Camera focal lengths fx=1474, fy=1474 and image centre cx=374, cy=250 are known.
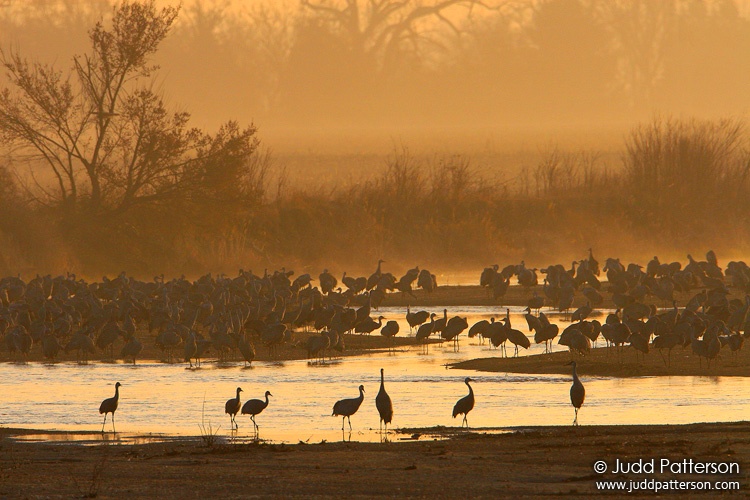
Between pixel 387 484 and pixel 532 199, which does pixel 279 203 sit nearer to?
pixel 532 199

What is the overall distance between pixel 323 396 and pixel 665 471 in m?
7.86

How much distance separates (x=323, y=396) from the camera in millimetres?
20422

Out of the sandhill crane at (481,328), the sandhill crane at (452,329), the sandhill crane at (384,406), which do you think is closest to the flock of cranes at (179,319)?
the sandhill crane at (452,329)

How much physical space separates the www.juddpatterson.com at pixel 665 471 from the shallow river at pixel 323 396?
3636mm

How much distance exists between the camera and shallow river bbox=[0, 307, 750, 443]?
58.2 feet

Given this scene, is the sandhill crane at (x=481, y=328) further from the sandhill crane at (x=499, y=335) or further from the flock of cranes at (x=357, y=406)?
the flock of cranes at (x=357, y=406)

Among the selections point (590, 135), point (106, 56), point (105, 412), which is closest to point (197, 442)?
point (105, 412)

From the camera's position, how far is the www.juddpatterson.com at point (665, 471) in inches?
494

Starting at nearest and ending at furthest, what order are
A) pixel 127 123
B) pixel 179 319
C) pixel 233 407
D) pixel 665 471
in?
pixel 665 471 → pixel 233 407 → pixel 179 319 → pixel 127 123

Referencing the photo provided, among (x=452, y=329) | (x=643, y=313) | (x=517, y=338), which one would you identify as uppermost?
(x=643, y=313)

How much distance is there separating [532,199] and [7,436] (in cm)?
4353

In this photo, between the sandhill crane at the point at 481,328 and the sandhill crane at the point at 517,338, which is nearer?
the sandhill crane at the point at 517,338

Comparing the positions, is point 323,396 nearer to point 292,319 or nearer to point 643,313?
point 292,319

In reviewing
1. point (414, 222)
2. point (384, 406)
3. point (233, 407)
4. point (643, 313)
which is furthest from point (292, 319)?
point (414, 222)
